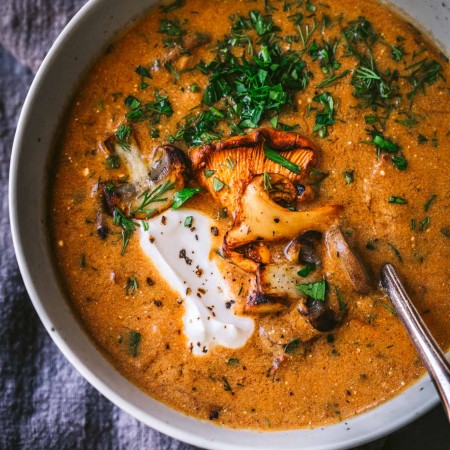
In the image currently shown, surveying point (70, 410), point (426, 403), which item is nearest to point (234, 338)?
point (426, 403)

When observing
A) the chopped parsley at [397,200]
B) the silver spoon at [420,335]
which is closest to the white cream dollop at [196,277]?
the silver spoon at [420,335]

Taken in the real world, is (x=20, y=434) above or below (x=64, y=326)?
below

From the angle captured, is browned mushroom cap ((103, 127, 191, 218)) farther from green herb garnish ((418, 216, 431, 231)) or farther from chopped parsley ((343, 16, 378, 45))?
green herb garnish ((418, 216, 431, 231))

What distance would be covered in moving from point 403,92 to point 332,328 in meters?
1.07

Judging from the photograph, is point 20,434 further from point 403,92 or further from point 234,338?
point 403,92

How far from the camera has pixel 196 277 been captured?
A: 2.70 metres

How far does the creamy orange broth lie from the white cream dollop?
0.12ft

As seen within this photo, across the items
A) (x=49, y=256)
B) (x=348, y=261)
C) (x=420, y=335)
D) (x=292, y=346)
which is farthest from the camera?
(x=49, y=256)

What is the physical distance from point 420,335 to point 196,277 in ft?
3.15

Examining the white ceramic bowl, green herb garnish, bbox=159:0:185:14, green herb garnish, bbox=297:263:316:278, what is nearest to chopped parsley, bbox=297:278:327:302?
green herb garnish, bbox=297:263:316:278

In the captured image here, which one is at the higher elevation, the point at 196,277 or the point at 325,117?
the point at 325,117

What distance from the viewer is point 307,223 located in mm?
2598

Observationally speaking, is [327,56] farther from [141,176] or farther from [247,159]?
[141,176]

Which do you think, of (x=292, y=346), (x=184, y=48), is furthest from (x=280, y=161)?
(x=292, y=346)
